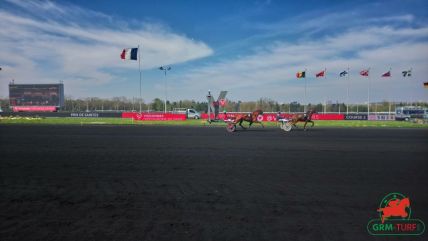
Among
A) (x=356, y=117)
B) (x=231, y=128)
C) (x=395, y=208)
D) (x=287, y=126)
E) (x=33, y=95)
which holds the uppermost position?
(x=33, y=95)

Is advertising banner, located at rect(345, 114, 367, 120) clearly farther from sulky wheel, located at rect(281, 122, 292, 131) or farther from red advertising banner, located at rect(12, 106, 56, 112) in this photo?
red advertising banner, located at rect(12, 106, 56, 112)

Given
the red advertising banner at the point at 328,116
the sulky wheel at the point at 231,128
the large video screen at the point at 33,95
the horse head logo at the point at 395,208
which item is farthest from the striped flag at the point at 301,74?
the large video screen at the point at 33,95

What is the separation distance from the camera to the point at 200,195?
5.54m

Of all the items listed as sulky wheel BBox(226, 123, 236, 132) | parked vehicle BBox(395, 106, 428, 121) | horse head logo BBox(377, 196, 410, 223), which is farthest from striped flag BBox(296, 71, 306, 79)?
horse head logo BBox(377, 196, 410, 223)

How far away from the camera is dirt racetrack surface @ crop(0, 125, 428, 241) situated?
3956mm

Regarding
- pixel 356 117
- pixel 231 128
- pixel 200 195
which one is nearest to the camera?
pixel 200 195

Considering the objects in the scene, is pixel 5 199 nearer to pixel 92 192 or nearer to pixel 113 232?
pixel 92 192

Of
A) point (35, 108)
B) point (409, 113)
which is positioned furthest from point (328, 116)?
point (35, 108)

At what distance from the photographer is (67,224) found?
414 cm

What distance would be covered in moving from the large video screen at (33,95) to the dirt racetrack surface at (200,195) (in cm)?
8291

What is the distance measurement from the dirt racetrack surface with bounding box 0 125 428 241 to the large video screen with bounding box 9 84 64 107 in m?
82.9

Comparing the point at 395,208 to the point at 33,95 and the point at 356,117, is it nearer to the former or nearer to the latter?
the point at 356,117

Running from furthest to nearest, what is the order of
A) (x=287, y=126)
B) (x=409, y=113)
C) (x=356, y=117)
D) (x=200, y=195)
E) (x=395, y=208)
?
(x=409, y=113) → (x=356, y=117) → (x=287, y=126) → (x=200, y=195) → (x=395, y=208)

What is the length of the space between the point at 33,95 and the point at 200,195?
92.8 m
